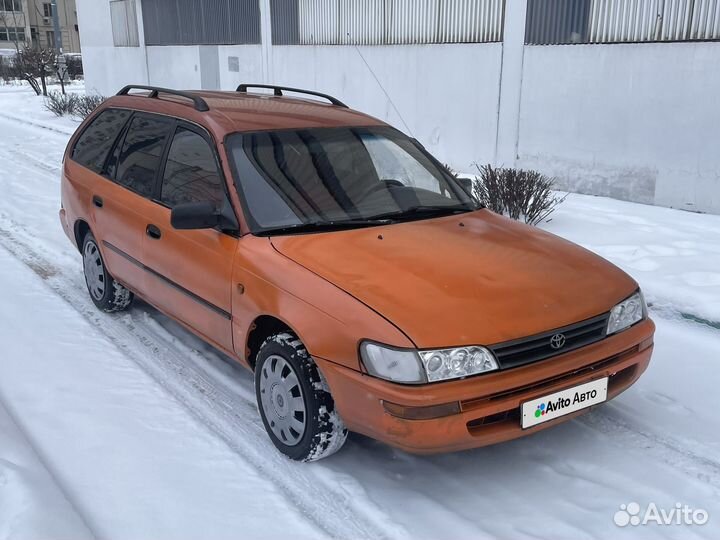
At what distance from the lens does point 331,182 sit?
3.87m

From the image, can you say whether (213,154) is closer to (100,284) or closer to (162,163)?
(162,163)

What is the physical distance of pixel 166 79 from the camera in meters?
20.1

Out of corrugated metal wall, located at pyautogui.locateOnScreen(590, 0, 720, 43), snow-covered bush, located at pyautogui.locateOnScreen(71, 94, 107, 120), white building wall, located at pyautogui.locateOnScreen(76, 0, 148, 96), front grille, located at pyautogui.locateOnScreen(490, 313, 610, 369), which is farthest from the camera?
white building wall, located at pyautogui.locateOnScreen(76, 0, 148, 96)

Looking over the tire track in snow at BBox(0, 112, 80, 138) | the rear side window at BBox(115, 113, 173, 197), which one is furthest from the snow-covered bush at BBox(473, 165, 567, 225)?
the tire track in snow at BBox(0, 112, 80, 138)

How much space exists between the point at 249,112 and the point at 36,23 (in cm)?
8451

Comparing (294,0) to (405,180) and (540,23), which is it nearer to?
(540,23)

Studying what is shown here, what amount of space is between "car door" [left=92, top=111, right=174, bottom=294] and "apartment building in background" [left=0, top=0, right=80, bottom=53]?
7705 centimetres

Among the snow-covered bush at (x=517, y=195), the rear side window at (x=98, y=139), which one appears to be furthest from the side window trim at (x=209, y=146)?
the snow-covered bush at (x=517, y=195)

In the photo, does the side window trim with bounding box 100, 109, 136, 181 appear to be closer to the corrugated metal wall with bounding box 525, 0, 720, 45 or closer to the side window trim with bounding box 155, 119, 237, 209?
the side window trim with bounding box 155, 119, 237, 209

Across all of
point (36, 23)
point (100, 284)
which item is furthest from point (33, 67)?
point (36, 23)

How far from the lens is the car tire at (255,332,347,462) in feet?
10.4

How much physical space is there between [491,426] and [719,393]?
192cm

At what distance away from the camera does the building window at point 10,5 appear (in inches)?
2844

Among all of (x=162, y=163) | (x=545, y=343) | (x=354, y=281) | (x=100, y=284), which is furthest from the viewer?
(x=100, y=284)
